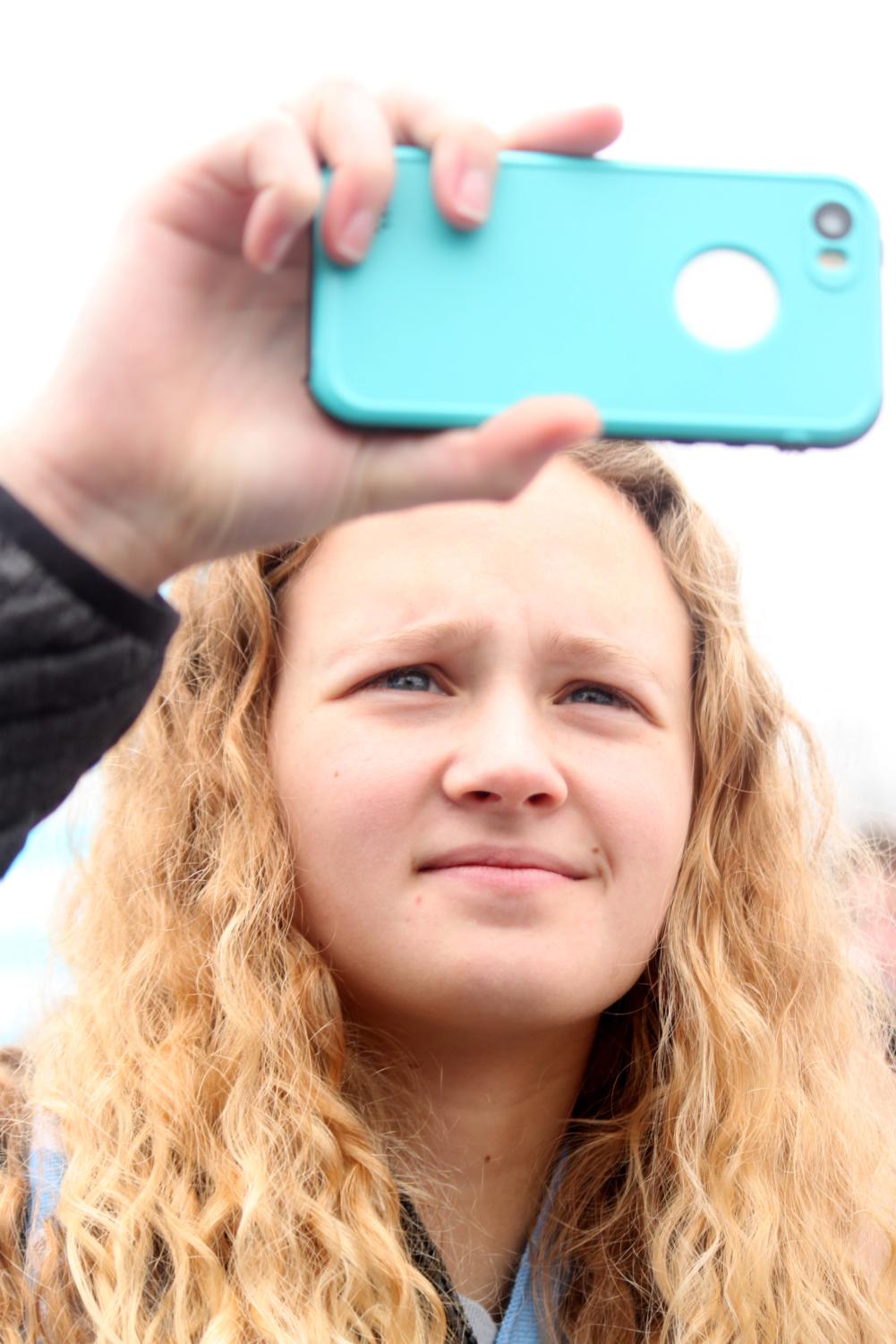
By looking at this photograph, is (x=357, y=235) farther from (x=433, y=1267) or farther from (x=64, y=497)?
(x=433, y=1267)

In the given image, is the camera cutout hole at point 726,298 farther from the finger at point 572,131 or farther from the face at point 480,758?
the face at point 480,758

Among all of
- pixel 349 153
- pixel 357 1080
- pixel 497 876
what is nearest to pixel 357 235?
pixel 349 153

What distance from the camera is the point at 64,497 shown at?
1.04 meters

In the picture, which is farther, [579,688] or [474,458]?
[579,688]

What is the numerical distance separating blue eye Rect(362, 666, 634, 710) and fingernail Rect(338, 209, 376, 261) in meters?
0.74

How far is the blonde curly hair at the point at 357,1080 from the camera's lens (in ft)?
5.14

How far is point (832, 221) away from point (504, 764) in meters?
0.70

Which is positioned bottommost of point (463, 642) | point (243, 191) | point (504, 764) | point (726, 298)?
point (504, 764)

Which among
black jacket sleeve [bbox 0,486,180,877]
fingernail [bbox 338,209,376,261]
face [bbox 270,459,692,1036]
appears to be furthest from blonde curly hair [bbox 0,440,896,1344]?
fingernail [bbox 338,209,376,261]

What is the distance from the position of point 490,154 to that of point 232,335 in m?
0.25

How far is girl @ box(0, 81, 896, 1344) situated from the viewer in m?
1.60

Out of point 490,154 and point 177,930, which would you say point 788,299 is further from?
point 177,930

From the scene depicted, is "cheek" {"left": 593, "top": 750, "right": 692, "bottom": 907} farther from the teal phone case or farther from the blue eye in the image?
the teal phone case

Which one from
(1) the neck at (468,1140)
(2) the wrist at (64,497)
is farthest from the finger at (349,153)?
(1) the neck at (468,1140)
